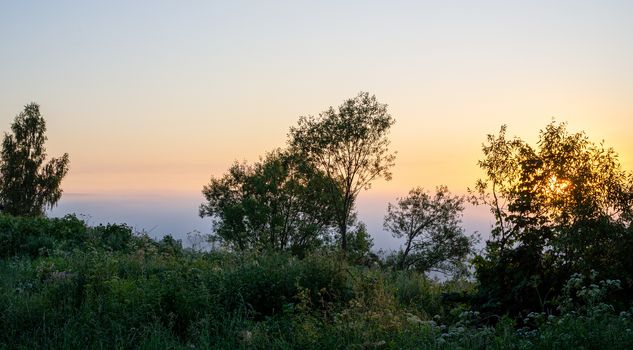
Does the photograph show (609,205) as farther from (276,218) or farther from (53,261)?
(276,218)

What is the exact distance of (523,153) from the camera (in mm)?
10695

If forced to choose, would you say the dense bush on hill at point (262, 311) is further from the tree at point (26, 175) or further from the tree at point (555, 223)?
the tree at point (26, 175)

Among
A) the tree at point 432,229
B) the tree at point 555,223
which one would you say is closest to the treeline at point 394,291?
the tree at point 555,223

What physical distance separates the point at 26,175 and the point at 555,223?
163 feet

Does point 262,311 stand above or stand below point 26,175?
below

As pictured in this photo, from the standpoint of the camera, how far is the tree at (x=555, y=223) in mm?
8578

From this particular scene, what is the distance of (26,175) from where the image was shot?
2016 inches

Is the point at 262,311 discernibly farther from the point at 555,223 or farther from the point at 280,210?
the point at 280,210

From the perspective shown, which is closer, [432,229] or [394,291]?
[394,291]

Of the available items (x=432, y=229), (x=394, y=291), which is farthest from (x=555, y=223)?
(x=432, y=229)

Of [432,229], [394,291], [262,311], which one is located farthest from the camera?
[432,229]

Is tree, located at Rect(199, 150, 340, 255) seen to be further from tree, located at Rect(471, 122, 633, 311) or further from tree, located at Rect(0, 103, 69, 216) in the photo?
tree, located at Rect(471, 122, 633, 311)

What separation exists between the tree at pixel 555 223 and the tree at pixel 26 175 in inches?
1867

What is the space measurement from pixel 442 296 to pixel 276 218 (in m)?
41.0
